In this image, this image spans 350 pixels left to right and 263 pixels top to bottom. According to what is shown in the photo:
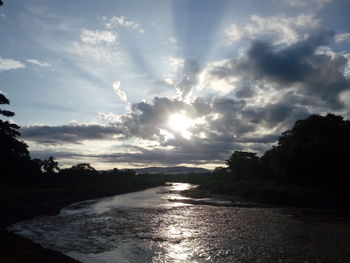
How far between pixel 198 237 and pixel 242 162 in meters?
79.9

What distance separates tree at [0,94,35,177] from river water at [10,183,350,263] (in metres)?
30.9

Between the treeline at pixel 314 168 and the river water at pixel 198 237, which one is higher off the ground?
the treeline at pixel 314 168

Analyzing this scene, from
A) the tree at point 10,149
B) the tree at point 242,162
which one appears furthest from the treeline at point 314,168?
the tree at point 10,149

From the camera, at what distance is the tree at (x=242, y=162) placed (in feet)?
328

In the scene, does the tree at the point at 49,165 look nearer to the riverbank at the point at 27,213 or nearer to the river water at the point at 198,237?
the riverbank at the point at 27,213

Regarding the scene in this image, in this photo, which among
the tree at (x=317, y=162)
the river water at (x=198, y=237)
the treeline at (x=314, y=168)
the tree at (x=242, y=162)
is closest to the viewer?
A: the river water at (x=198, y=237)

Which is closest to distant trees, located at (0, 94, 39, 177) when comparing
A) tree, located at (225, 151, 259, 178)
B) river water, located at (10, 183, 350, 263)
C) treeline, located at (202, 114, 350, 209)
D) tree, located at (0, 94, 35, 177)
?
tree, located at (0, 94, 35, 177)

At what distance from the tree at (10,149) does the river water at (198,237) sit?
30.9m

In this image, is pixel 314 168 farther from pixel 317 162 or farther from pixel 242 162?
pixel 242 162

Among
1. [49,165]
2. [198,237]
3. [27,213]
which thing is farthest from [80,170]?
[198,237]

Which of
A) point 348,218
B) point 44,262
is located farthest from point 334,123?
point 44,262

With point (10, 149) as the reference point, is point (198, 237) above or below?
below

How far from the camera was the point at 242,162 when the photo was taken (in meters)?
105

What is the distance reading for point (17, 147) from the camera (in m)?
70.2
